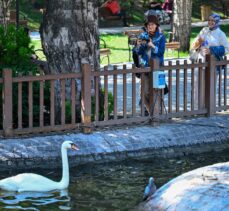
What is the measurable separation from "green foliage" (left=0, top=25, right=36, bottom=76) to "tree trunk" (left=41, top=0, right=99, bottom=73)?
34cm

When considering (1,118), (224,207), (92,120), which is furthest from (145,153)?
(224,207)

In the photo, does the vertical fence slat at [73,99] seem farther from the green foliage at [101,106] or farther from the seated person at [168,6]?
the seated person at [168,6]

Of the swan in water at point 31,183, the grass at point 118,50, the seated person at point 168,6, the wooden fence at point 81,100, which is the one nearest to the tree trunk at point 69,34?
the wooden fence at point 81,100

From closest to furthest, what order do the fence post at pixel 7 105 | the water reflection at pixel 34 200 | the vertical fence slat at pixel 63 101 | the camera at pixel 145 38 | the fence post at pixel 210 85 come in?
the water reflection at pixel 34 200
the fence post at pixel 7 105
the vertical fence slat at pixel 63 101
the camera at pixel 145 38
the fence post at pixel 210 85

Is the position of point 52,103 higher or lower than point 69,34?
lower

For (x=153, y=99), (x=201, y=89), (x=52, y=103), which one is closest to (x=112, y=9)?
(x=201, y=89)

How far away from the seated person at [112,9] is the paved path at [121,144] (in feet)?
83.4

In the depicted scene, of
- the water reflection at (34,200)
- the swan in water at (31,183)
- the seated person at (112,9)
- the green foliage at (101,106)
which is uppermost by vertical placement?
the seated person at (112,9)

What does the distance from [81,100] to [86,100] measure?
A: 7.7 inches

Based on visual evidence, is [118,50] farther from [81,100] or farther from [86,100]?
[86,100]

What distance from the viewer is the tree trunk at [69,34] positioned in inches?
517

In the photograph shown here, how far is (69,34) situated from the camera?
1315cm

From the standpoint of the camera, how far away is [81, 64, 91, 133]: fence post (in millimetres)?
12273

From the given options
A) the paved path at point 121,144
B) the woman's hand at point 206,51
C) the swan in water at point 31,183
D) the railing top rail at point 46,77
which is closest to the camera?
the swan in water at point 31,183
